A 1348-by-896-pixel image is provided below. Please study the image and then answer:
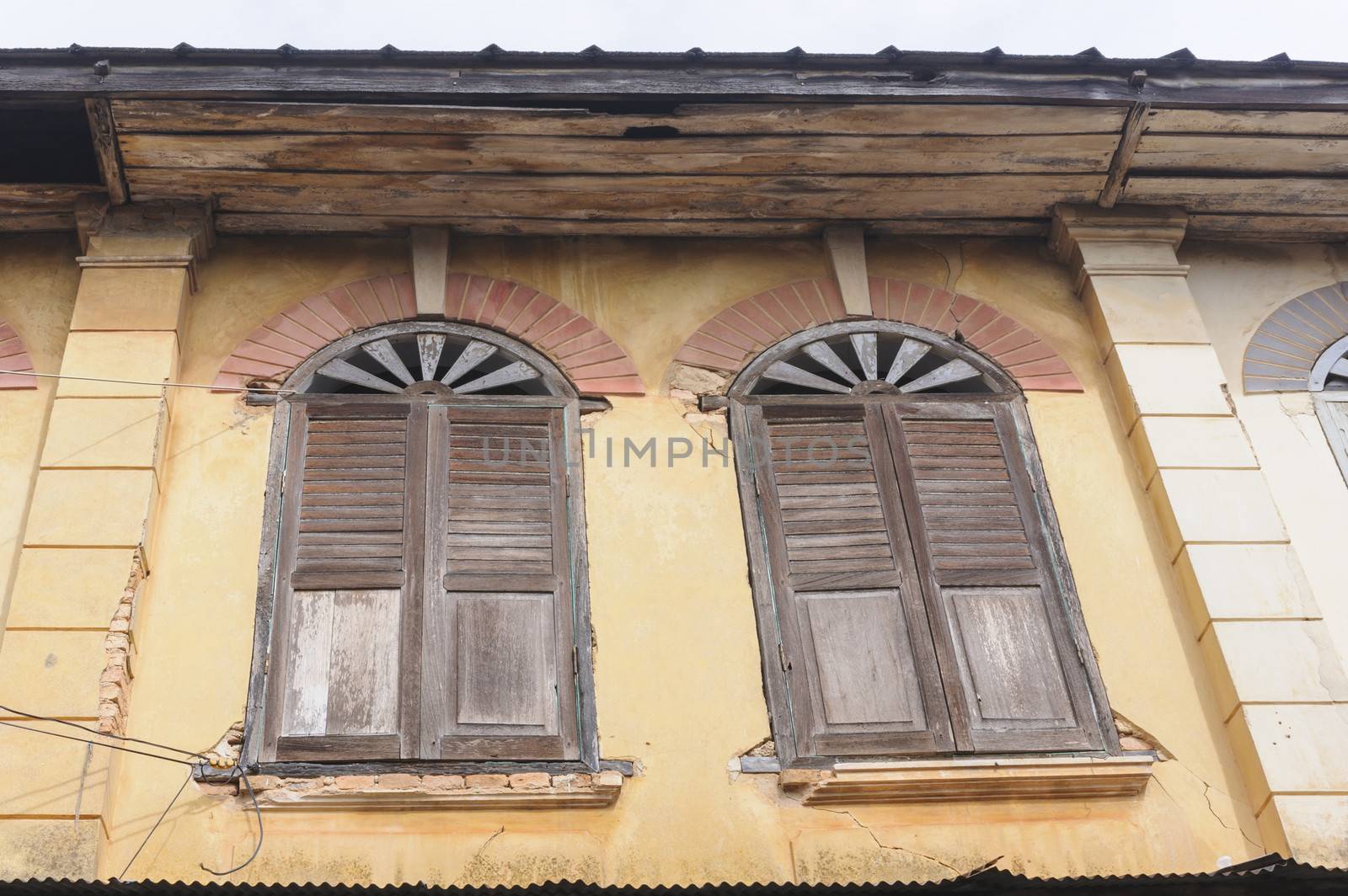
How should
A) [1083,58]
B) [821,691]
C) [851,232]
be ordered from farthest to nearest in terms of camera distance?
[851,232]
[1083,58]
[821,691]

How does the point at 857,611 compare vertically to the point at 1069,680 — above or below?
above

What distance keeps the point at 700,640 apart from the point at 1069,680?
149cm

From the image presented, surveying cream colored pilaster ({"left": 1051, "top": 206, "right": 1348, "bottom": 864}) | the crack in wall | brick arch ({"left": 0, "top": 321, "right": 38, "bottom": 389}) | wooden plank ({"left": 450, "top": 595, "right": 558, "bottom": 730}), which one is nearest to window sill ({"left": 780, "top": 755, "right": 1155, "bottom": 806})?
the crack in wall

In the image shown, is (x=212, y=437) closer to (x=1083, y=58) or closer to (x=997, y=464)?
(x=997, y=464)

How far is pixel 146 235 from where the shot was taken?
6883mm

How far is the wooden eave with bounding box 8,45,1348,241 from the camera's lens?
656 centimetres

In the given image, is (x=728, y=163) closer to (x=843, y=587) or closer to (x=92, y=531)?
(x=843, y=587)

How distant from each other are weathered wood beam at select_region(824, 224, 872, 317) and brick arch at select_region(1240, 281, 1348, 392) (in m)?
1.86

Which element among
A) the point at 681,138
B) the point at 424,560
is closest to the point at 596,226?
the point at 681,138

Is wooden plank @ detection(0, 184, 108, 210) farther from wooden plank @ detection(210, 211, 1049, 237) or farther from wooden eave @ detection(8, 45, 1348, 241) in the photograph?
wooden plank @ detection(210, 211, 1049, 237)

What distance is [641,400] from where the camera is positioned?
6.72 meters

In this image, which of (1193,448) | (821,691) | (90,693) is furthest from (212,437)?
(1193,448)

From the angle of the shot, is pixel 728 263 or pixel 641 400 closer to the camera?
pixel 641 400

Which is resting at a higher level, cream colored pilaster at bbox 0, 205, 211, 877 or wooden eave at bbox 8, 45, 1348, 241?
wooden eave at bbox 8, 45, 1348, 241
